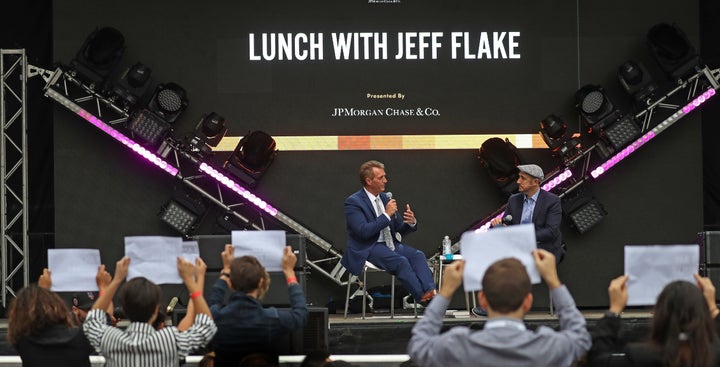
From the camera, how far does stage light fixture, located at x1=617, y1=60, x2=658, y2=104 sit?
32.1ft

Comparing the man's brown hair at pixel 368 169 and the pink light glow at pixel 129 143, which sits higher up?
the pink light glow at pixel 129 143

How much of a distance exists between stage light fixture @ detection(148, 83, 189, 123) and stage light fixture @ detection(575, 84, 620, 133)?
344cm

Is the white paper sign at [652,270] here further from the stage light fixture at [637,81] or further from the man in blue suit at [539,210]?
the stage light fixture at [637,81]

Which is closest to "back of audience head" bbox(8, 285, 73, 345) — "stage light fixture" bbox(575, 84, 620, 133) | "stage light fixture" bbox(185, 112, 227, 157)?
"stage light fixture" bbox(185, 112, 227, 157)

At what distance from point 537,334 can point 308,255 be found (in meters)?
6.54

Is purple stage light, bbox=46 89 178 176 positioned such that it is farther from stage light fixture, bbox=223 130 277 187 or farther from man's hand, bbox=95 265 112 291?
man's hand, bbox=95 265 112 291

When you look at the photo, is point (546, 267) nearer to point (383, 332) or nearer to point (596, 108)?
point (383, 332)

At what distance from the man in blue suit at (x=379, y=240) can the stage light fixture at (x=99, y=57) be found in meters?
2.65

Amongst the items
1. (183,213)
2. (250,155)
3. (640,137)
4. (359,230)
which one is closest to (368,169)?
(359,230)

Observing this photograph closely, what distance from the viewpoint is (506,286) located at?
343 centimetres

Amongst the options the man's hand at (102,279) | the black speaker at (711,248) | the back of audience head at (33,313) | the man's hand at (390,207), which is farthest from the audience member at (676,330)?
the man's hand at (390,207)

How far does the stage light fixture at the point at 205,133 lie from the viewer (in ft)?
31.9

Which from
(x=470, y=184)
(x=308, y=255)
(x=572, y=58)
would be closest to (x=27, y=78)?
(x=308, y=255)

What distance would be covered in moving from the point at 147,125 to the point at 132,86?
0.37m
